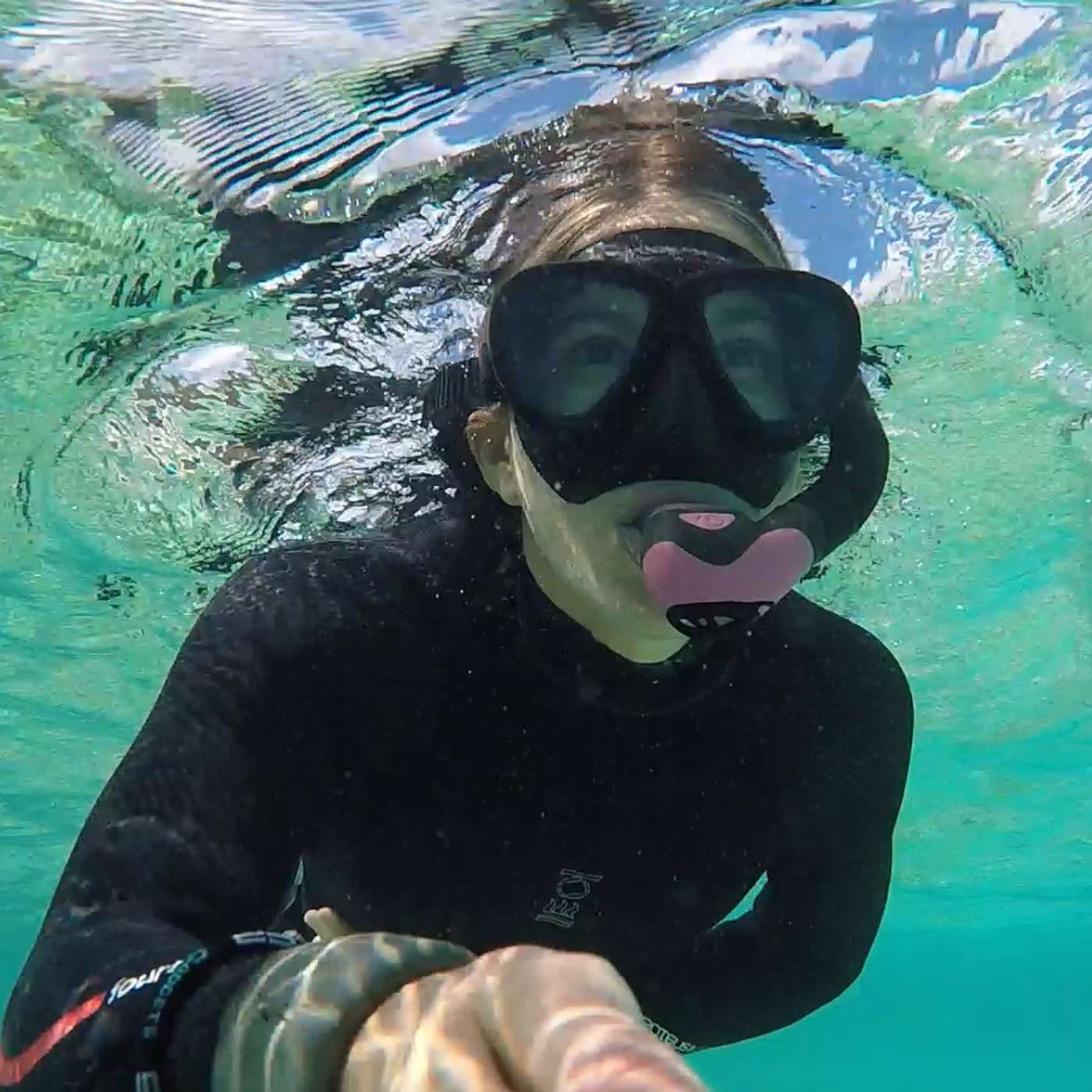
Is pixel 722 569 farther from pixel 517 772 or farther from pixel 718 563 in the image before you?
pixel 517 772

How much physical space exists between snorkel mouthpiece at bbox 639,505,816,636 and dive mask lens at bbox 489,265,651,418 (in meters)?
0.85

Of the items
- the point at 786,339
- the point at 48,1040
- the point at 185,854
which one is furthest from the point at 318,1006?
the point at 786,339

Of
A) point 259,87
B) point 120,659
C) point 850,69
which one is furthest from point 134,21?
point 120,659

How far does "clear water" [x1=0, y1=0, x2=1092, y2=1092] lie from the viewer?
18.0ft

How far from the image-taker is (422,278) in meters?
6.98

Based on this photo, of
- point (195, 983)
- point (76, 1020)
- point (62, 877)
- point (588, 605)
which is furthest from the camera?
point (588, 605)

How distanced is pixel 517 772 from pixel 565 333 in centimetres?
179

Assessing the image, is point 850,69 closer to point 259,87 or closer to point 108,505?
point 259,87

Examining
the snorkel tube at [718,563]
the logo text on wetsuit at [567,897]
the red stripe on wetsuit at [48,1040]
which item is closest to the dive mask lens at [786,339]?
the snorkel tube at [718,563]

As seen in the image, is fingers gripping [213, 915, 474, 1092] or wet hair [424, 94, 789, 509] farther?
wet hair [424, 94, 789, 509]

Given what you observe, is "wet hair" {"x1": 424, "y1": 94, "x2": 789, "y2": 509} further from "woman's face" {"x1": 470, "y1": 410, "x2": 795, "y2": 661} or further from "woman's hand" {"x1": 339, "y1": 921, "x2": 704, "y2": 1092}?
"woman's hand" {"x1": 339, "y1": 921, "x2": 704, "y2": 1092}

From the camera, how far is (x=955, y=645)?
1460cm

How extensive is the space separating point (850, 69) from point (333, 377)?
4.36 m

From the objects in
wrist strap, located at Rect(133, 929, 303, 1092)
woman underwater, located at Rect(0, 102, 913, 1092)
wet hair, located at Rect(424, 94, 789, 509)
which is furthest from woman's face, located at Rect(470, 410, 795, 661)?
wrist strap, located at Rect(133, 929, 303, 1092)
